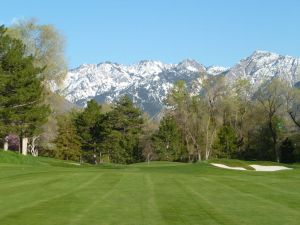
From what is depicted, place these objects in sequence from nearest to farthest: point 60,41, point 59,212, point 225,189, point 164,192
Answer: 1. point 59,212
2. point 164,192
3. point 225,189
4. point 60,41

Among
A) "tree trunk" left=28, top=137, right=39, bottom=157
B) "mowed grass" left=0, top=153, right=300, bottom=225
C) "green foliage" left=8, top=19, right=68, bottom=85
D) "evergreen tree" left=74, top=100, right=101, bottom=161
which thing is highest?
"green foliage" left=8, top=19, right=68, bottom=85

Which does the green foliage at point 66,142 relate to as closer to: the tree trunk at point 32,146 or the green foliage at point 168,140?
the tree trunk at point 32,146

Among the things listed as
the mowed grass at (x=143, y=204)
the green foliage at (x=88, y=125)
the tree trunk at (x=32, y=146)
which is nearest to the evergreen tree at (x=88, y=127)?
the green foliage at (x=88, y=125)

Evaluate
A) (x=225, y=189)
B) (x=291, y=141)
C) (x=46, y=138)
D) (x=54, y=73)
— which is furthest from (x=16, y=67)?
(x=291, y=141)

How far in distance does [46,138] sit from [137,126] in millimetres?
17447

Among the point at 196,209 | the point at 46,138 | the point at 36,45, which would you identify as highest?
the point at 36,45

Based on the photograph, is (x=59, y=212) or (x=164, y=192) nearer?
(x=59, y=212)

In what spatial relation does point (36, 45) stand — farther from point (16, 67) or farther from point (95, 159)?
point (95, 159)

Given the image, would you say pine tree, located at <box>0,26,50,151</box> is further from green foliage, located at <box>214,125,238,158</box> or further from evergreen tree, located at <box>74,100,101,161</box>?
green foliage, located at <box>214,125,238,158</box>

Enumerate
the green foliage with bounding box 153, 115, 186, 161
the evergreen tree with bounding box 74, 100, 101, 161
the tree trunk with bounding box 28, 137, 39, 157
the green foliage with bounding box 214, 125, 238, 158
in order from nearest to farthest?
the tree trunk with bounding box 28, 137, 39, 157 → the green foliage with bounding box 214, 125, 238, 158 → the evergreen tree with bounding box 74, 100, 101, 161 → the green foliage with bounding box 153, 115, 186, 161

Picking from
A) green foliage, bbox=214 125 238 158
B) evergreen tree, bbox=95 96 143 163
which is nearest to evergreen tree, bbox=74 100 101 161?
evergreen tree, bbox=95 96 143 163

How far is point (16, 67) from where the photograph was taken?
4791cm

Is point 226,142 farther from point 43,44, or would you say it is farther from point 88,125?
point 43,44

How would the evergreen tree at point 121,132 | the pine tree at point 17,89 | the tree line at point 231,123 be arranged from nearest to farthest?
Answer: the pine tree at point 17,89
the tree line at point 231,123
the evergreen tree at point 121,132
